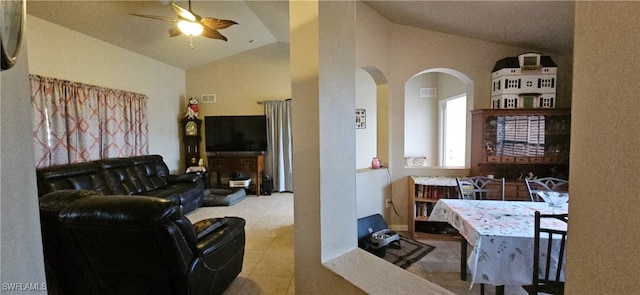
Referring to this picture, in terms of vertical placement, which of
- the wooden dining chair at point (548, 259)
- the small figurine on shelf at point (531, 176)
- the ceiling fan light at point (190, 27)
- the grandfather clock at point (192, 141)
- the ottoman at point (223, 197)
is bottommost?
the ottoman at point (223, 197)

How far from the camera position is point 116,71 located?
4.52m

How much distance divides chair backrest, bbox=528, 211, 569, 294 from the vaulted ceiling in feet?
6.83

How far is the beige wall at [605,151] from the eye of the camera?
409 millimetres

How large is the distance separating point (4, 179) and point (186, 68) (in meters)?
6.31

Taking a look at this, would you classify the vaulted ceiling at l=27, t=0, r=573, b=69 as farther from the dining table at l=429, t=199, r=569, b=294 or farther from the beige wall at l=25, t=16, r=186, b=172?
the dining table at l=429, t=199, r=569, b=294

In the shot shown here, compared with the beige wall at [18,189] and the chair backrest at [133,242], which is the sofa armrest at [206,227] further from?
A: the beige wall at [18,189]

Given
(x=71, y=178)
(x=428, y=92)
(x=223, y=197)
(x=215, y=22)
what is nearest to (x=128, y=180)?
(x=71, y=178)

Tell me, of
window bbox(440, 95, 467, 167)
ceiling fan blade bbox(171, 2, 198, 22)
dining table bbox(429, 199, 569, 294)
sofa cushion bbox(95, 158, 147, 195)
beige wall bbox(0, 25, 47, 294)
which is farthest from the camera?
window bbox(440, 95, 467, 167)

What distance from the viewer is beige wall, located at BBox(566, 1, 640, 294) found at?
41 centimetres

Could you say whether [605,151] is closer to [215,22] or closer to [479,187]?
[479,187]

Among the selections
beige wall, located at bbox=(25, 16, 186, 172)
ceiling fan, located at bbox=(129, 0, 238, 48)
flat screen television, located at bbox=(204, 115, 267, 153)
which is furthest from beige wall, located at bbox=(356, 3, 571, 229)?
beige wall, located at bbox=(25, 16, 186, 172)

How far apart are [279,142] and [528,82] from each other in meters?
4.35

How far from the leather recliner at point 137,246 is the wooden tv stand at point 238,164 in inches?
148

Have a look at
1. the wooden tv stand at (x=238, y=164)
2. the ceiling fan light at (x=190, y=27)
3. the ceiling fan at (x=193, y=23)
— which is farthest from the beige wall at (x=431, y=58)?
the wooden tv stand at (x=238, y=164)
